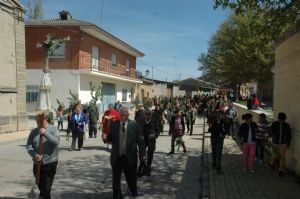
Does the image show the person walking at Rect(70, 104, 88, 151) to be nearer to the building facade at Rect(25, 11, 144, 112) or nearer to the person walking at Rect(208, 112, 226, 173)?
the person walking at Rect(208, 112, 226, 173)

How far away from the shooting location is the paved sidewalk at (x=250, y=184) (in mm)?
8578

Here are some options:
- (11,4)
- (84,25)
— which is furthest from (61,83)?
(11,4)

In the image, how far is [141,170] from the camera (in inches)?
419

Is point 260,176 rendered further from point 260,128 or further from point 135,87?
point 135,87

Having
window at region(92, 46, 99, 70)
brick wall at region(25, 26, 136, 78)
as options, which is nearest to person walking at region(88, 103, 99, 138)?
brick wall at region(25, 26, 136, 78)

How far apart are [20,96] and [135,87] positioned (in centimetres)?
3192

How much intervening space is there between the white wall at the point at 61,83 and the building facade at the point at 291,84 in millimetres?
22015

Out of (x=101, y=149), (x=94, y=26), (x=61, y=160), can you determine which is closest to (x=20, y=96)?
(x=101, y=149)

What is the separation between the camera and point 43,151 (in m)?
6.80

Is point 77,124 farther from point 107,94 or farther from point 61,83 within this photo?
point 107,94

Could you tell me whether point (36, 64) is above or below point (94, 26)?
below

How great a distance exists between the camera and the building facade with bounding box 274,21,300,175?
1038 cm

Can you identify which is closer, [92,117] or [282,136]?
[282,136]

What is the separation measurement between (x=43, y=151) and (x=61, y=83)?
27.0 metres
